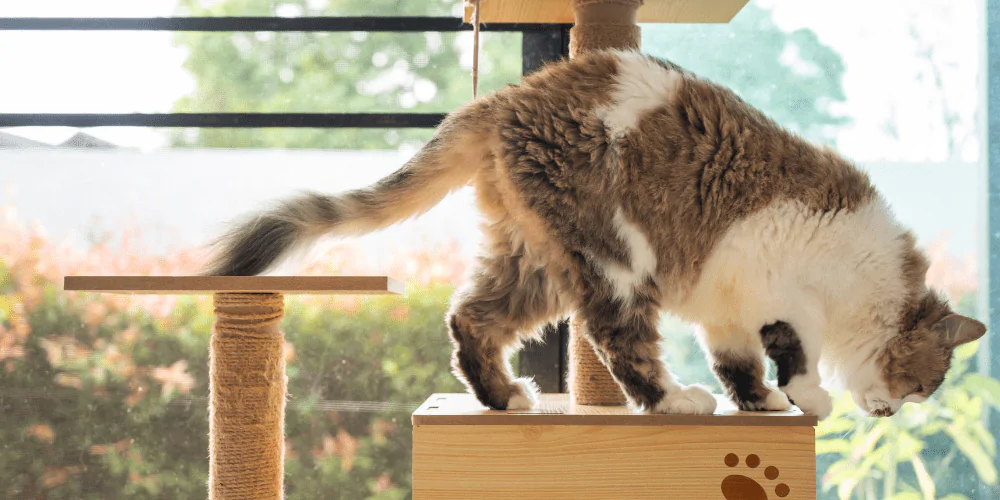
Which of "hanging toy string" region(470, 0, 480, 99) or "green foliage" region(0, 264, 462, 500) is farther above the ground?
"hanging toy string" region(470, 0, 480, 99)

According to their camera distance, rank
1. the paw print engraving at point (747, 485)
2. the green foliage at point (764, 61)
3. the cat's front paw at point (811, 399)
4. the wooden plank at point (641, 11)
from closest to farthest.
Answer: the paw print engraving at point (747, 485)
the cat's front paw at point (811, 399)
the wooden plank at point (641, 11)
the green foliage at point (764, 61)

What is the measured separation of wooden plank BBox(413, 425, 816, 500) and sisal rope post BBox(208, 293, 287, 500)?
0.44 m

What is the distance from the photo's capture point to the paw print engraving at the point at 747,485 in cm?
158

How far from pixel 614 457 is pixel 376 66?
153 cm

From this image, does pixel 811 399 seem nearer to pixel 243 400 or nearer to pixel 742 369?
pixel 742 369

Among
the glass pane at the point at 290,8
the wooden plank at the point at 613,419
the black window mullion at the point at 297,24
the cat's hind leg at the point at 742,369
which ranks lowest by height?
the wooden plank at the point at 613,419

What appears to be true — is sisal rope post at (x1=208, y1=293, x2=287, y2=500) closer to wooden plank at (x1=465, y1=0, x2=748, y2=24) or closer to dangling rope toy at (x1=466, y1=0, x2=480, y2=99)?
dangling rope toy at (x1=466, y1=0, x2=480, y2=99)

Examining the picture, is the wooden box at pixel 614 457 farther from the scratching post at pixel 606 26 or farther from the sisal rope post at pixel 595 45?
the scratching post at pixel 606 26

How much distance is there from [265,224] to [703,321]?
917 millimetres

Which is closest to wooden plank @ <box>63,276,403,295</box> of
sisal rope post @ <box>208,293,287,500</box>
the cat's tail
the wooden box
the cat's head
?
the cat's tail

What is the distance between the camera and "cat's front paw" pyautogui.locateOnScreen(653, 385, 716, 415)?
163cm

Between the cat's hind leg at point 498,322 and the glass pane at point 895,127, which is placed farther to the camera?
the glass pane at point 895,127

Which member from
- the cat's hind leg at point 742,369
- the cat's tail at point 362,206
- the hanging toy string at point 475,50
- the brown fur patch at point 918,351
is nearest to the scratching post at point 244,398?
the cat's tail at point 362,206

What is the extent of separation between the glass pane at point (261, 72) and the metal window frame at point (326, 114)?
0.02 metres
